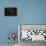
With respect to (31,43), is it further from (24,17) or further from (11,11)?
(11,11)

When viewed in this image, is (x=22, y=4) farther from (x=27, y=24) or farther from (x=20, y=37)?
(x=20, y=37)

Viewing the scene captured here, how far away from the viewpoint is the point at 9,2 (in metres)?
4.82

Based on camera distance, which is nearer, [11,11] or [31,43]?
[31,43]

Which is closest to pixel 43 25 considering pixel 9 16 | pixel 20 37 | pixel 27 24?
pixel 27 24

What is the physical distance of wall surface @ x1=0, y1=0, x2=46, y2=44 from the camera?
4.83 metres

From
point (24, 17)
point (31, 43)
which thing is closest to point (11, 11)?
point (24, 17)

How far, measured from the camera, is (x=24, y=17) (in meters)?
4.86

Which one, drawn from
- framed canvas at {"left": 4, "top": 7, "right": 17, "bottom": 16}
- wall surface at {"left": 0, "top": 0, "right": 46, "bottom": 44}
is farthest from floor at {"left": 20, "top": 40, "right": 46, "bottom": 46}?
framed canvas at {"left": 4, "top": 7, "right": 17, "bottom": 16}

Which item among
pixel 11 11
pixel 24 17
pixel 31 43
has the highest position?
pixel 11 11

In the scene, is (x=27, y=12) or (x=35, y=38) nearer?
(x=35, y=38)

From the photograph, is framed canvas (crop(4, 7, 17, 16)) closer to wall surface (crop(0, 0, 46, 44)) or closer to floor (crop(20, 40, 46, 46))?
wall surface (crop(0, 0, 46, 44))

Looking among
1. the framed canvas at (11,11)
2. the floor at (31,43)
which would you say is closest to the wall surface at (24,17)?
the framed canvas at (11,11)

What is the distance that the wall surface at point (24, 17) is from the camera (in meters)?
4.83

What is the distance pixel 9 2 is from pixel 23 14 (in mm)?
681
